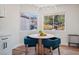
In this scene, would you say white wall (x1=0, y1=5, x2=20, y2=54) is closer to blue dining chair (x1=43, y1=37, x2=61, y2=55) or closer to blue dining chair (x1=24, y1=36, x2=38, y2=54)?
blue dining chair (x1=24, y1=36, x2=38, y2=54)

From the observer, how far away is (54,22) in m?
1.93

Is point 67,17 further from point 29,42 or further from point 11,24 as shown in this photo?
point 11,24

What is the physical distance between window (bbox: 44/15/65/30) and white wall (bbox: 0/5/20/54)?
0.41 meters

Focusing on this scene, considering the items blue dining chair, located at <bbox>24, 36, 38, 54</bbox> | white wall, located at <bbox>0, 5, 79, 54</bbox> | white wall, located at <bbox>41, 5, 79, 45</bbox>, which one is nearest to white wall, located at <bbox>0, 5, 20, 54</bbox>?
white wall, located at <bbox>0, 5, 79, 54</bbox>

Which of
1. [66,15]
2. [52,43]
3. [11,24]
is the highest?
[66,15]

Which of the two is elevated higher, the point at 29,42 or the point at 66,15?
the point at 66,15

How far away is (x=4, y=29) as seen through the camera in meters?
1.90

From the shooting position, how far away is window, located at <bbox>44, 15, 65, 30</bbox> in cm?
192

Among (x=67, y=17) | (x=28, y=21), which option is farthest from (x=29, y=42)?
(x=67, y=17)

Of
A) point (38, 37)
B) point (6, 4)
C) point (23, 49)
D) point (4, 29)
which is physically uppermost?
point (6, 4)

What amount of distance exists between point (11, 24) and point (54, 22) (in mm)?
634
